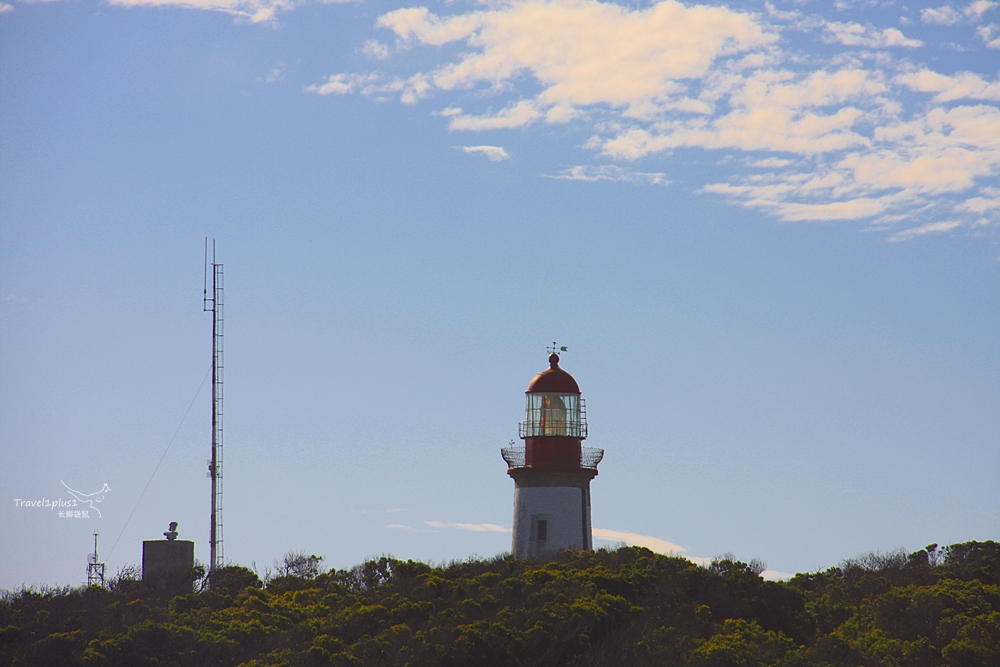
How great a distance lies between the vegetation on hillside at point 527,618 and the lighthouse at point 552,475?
225 cm

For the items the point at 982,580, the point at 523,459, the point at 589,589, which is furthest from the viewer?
the point at 523,459

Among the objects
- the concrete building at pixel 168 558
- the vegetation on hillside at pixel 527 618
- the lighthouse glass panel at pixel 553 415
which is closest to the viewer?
the vegetation on hillside at pixel 527 618

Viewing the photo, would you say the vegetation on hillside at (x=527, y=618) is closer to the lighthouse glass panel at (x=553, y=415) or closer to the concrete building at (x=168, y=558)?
the concrete building at (x=168, y=558)

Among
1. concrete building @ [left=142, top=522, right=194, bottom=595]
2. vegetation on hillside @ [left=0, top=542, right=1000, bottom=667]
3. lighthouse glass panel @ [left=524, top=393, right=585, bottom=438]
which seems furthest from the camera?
lighthouse glass panel @ [left=524, top=393, right=585, bottom=438]

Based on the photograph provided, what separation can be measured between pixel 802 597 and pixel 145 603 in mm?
16928

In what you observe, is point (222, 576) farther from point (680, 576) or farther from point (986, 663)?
point (986, 663)

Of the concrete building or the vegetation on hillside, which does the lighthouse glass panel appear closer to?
the vegetation on hillside

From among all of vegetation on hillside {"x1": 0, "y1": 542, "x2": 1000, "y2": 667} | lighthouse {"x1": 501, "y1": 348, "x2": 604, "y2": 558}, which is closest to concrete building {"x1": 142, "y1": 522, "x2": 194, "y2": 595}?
vegetation on hillside {"x1": 0, "y1": 542, "x2": 1000, "y2": 667}

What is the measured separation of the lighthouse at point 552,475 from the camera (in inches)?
1628

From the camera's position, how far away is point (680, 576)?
35.9 m

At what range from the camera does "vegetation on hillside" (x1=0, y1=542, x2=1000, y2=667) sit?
31.3 m

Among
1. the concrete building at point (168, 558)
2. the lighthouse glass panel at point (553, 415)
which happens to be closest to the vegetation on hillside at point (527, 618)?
the concrete building at point (168, 558)

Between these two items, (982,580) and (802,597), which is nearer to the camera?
(802,597)

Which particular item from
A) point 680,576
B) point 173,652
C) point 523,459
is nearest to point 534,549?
point 523,459
